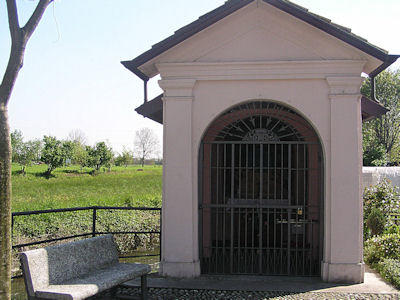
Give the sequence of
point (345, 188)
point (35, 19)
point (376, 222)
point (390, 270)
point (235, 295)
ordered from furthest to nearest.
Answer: point (376, 222)
point (390, 270)
point (345, 188)
point (235, 295)
point (35, 19)

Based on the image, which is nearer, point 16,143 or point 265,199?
point 265,199

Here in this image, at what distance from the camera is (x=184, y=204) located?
21.5ft

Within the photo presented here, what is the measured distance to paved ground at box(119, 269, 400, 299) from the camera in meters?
5.73

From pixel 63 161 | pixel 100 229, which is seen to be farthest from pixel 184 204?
pixel 63 161

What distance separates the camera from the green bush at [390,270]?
614cm

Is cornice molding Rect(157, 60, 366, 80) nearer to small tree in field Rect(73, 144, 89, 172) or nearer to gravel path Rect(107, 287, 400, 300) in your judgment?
gravel path Rect(107, 287, 400, 300)

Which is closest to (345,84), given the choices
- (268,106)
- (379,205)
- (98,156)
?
(268,106)

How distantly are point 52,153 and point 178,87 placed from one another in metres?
35.7

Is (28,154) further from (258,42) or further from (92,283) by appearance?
(92,283)

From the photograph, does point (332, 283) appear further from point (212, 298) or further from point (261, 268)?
point (212, 298)

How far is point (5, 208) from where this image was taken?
13.4 feet

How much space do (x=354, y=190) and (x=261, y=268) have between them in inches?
75.2

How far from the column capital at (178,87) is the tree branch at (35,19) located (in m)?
2.37

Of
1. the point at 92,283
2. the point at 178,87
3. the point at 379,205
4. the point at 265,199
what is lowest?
the point at 92,283
